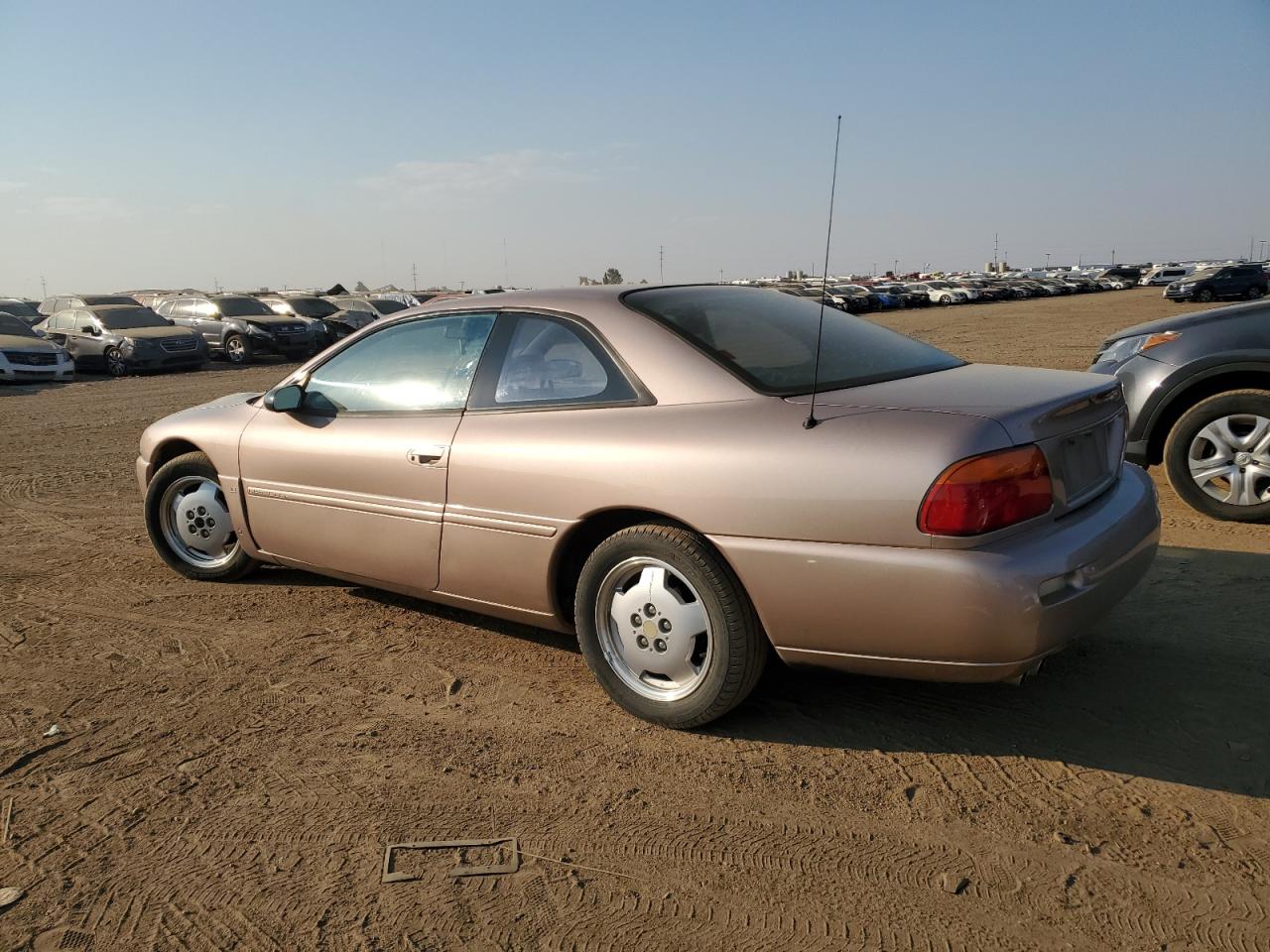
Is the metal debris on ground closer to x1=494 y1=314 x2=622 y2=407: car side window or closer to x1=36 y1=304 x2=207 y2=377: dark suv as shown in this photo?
x1=494 y1=314 x2=622 y2=407: car side window

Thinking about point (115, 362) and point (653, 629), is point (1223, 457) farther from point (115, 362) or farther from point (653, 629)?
point (115, 362)

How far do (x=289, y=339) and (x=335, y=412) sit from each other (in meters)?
20.4

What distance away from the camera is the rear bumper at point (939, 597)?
2.73 meters

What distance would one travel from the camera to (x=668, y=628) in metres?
3.24

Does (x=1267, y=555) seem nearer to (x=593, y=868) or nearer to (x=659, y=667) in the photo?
(x=659, y=667)

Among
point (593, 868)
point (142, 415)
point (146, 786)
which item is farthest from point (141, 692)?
point (142, 415)

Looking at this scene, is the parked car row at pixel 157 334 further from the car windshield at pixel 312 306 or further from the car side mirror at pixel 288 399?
the car side mirror at pixel 288 399

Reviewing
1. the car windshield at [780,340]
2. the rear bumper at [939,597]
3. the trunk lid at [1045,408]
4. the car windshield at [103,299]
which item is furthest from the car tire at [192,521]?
the car windshield at [103,299]

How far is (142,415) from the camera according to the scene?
1274 centimetres

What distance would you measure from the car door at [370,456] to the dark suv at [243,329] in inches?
782

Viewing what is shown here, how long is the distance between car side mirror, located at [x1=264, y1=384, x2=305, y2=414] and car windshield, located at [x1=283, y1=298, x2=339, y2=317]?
77.6 feet

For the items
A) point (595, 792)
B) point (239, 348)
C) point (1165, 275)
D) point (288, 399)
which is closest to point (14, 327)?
point (239, 348)

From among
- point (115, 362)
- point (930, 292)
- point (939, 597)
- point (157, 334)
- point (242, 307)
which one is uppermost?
point (939, 597)

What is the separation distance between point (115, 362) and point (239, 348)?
3.32 metres
